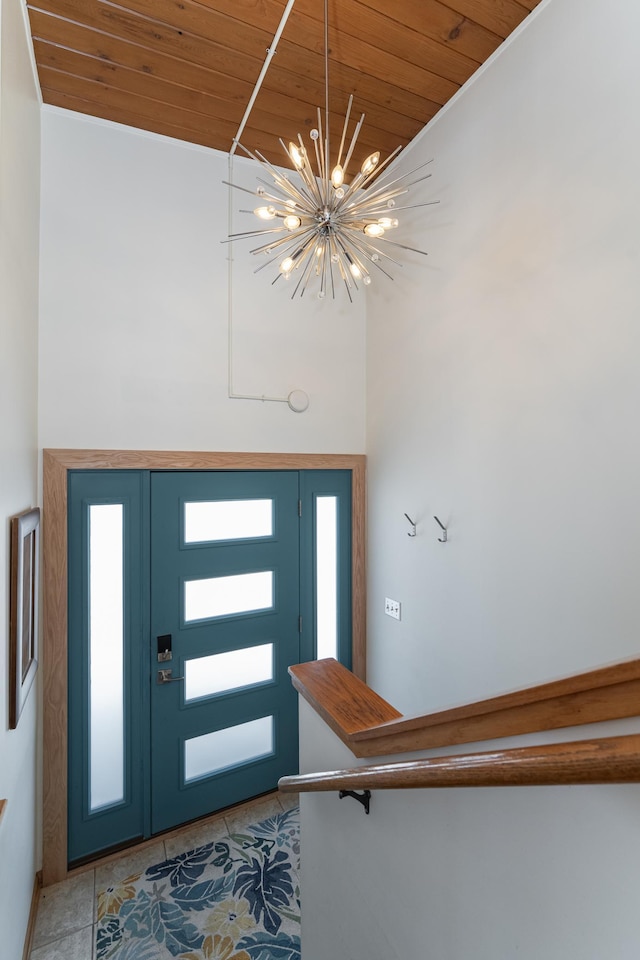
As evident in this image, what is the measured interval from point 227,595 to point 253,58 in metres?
2.73

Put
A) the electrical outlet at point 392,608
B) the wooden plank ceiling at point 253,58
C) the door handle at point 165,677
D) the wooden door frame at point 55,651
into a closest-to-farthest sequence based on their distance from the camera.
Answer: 1. the wooden plank ceiling at point 253,58
2. the wooden door frame at point 55,651
3. the door handle at point 165,677
4. the electrical outlet at point 392,608

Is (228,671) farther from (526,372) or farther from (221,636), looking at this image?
(526,372)

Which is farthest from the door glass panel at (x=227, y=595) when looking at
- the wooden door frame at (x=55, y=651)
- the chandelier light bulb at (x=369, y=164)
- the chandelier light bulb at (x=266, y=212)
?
the chandelier light bulb at (x=369, y=164)

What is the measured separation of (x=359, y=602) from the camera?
3.08 metres

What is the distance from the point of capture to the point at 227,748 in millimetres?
2682

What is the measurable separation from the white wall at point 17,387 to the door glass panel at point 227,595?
861 millimetres

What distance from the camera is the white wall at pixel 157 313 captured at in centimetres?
225

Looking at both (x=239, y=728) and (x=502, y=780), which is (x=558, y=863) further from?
(x=239, y=728)

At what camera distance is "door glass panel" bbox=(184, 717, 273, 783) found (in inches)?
102

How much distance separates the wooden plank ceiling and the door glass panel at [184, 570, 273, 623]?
2546 mm

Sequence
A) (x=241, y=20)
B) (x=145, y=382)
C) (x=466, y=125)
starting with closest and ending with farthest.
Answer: (x=241, y=20) < (x=466, y=125) < (x=145, y=382)

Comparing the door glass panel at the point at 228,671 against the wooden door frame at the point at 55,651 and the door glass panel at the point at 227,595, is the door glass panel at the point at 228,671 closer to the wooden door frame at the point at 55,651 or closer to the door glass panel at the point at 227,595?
the door glass panel at the point at 227,595

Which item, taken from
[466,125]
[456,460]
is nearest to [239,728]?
[456,460]

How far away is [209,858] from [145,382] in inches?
100
